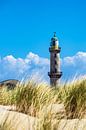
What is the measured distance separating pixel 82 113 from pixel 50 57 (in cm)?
4319

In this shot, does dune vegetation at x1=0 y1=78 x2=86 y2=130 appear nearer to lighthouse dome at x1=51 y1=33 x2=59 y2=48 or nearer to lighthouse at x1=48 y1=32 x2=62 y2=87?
lighthouse at x1=48 y1=32 x2=62 y2=87

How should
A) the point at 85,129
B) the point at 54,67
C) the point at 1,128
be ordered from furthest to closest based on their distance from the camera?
the point at 54,67 → the point at 85,129 → the point at 1,128

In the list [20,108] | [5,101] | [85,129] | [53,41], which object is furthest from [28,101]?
[53,41]

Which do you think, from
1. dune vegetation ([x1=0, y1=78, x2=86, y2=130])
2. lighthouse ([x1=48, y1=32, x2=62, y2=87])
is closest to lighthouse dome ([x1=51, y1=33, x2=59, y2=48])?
lighthouse ([x1=48, y1=32, x2=62, y2=87])

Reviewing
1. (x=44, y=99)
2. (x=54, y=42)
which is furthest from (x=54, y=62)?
(x=44, y=99)

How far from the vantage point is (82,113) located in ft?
29.0

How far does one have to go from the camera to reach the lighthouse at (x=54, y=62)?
1964 inches

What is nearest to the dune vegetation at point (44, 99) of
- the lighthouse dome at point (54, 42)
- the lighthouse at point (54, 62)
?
the lighthouse at point (54, 62)

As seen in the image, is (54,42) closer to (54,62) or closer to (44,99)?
(54,62)

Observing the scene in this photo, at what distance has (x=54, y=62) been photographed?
51219 mm

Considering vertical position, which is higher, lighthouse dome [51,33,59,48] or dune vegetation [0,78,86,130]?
lighthouse dome [51,33,59,48]

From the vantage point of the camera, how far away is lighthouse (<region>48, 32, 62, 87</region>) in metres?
49.9

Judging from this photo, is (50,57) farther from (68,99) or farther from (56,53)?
(68,99)

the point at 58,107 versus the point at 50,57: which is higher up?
the point at 50,57
